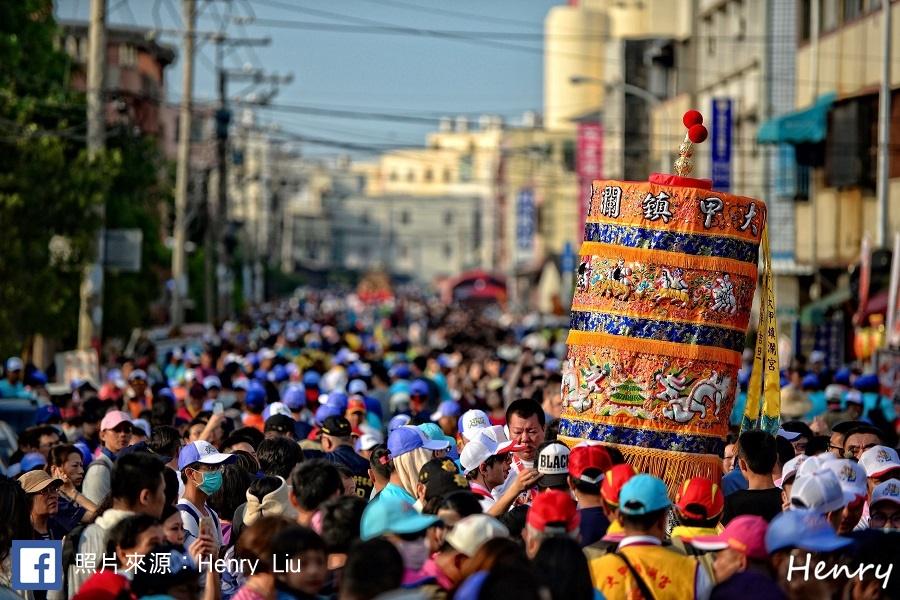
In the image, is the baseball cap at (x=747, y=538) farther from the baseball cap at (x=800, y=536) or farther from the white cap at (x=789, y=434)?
the white cap at (x=789, y=434)

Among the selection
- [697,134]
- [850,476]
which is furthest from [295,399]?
[850,476]

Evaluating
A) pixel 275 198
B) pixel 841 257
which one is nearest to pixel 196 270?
pixel 841 257

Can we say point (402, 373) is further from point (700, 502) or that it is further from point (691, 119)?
→ point (700, 502)

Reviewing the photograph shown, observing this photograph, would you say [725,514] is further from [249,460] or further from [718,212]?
[249,460]

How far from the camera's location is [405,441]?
9867mm

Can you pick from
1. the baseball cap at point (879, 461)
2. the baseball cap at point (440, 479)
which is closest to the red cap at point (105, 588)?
the baseball cap at point (440, 479)

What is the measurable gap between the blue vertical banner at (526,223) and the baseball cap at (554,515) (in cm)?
9357

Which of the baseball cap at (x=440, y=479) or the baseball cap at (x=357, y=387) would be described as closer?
the baseball cap at (x=440, y=479)

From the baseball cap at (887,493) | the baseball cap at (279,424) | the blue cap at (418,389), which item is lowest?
the blue cap at (418,389)

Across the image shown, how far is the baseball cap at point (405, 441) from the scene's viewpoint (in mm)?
9836

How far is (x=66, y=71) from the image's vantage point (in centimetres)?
3650

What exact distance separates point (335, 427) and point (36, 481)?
10.1ft

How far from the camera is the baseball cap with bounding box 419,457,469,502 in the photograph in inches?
339

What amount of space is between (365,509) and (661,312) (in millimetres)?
3814
